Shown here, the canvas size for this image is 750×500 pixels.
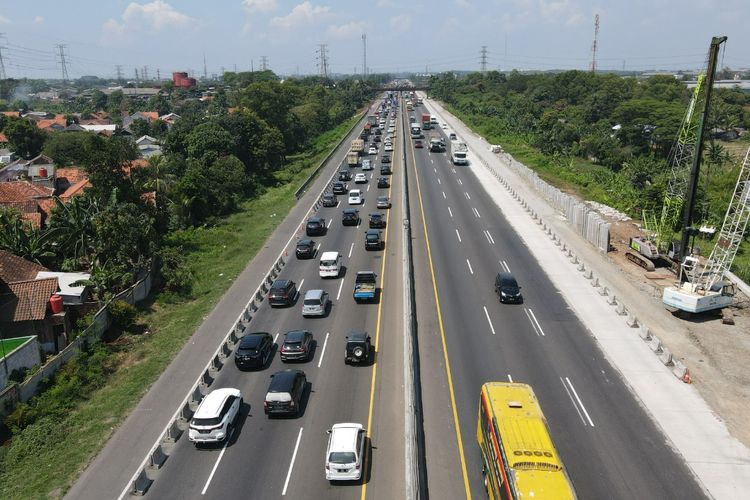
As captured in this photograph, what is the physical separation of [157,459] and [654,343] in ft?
91.5

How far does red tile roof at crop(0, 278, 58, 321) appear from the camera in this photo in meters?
35.8

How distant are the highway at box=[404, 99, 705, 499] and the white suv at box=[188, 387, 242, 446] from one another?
362 inches

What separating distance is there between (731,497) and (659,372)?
9613 millimetres

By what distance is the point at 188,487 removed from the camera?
22891 millimetres

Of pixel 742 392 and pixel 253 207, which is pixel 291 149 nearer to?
pixel 253 207

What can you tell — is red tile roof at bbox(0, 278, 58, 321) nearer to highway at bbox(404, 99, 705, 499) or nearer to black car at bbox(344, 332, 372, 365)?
black car at bbox(344, 332, 372, 365)

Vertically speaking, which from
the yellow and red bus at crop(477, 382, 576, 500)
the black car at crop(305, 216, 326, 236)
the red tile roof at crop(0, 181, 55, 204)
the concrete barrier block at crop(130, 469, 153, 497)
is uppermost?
the red tile roof at crop(0, 181, 55, 204)

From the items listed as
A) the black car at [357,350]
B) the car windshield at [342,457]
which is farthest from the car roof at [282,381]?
the car windshield at [342,457]

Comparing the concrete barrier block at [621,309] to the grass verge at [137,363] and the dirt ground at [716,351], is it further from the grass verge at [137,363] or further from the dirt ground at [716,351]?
the grass verge at [137,363]

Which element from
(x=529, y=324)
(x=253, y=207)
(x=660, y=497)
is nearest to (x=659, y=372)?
(x=529, y=324)

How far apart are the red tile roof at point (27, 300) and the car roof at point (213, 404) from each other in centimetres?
1682

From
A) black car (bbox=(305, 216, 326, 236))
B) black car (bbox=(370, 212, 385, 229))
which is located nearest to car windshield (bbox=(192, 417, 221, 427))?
black car (bbox=(305, 216, 326, 236))

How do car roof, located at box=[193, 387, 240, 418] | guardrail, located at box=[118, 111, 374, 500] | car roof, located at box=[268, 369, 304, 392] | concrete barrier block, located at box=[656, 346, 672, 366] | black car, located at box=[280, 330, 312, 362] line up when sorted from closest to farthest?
guardrail, located at box=[118, 111, 374, 500], car roof, located at box=[193, 387, 240, 418], car roof, located at box=[268, 369, 304, 392], concrete barrier block, located at box=[656, 346, 672, 366], black car, located at box=[280, 330, 312, 362]

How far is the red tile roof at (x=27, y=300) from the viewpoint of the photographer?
3584cm
